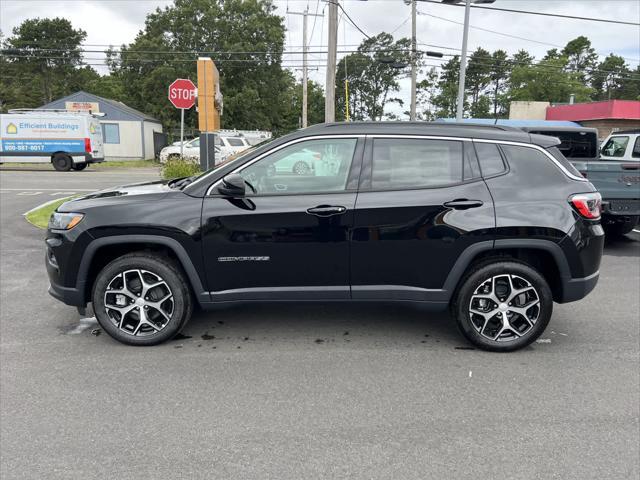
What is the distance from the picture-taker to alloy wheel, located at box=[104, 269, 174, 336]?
405 cm

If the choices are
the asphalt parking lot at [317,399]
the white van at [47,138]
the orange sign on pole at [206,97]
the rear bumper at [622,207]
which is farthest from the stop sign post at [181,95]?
the white van at [47,138]

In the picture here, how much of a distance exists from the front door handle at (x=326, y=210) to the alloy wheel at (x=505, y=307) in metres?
1.28

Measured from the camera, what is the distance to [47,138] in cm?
2242

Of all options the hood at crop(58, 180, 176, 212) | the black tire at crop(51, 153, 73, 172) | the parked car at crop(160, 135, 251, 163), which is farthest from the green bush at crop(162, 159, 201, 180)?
the black tire at crop(51, 153, 73, 172)

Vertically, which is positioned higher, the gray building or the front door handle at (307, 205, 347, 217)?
the gray building

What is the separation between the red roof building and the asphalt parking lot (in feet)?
105

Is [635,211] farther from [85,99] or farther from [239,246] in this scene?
[85,99]

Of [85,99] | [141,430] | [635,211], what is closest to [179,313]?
[141,430]

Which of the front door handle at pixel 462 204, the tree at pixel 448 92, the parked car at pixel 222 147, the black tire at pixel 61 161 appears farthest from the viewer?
Answer: the tree at pixel 448 92

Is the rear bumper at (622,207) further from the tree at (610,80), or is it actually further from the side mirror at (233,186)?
the tree at (610,80)

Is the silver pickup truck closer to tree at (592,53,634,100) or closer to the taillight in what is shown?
the taillight

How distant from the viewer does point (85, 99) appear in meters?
33.8

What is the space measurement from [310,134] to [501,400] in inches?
95.1

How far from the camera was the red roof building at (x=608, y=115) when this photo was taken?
1257 inches
